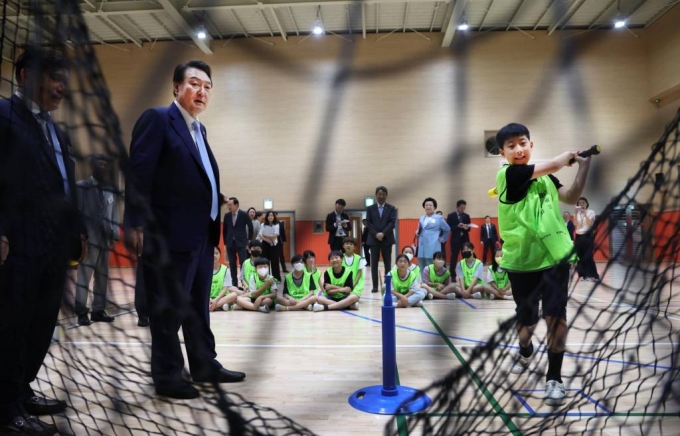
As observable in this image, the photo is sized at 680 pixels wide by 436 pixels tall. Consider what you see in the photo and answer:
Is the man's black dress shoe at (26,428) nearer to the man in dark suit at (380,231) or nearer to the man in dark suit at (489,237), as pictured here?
the man in dark suit at (380,231)

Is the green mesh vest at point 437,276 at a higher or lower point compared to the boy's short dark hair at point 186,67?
lower

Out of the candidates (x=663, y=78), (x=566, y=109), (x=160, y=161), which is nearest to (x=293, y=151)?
(x=566, y=109)

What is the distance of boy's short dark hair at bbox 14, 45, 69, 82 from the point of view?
1.96ft

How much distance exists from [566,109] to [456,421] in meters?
5.36

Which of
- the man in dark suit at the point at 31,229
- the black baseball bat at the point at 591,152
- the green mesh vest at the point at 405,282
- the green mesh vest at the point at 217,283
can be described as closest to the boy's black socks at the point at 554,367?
the black baseball bat at the point at 591,152

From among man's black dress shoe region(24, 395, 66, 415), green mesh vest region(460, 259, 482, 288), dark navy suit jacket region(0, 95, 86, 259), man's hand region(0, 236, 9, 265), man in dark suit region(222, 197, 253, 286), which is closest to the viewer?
dark navy suit jacket region(0, 95, 86, 259)

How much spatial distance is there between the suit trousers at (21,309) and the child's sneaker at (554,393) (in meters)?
1.13

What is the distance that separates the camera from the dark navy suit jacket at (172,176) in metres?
1.10

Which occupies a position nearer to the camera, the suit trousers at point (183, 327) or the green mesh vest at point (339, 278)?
the suit trousers at point (183, 327)

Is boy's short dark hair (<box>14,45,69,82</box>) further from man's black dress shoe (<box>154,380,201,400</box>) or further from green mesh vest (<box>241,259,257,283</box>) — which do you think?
green mesh vest (<box>241,259,257,283</box>)

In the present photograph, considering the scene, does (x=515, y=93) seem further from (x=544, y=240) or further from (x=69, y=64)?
(x=69, y=64)

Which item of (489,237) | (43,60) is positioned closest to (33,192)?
(43,60)

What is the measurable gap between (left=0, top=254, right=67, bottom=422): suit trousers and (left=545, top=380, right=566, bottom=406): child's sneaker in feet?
3.70

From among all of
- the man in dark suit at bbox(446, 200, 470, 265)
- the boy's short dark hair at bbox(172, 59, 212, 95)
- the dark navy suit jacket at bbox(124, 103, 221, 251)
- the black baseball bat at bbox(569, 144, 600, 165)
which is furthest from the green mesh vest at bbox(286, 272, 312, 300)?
the black baseball bat at bbox(569, 144, 600, 165)
